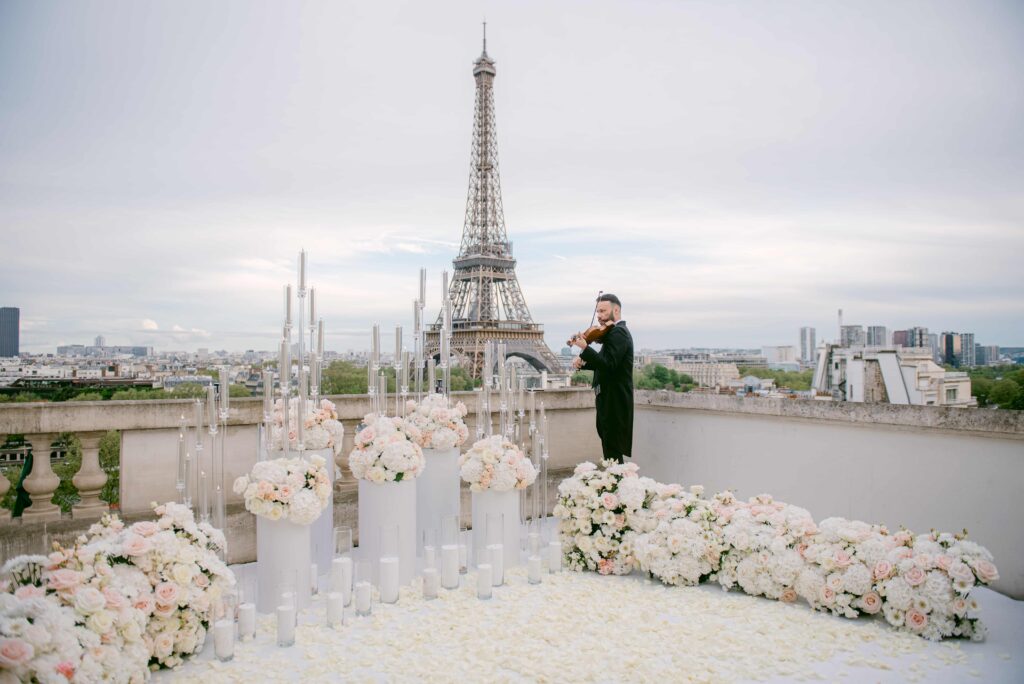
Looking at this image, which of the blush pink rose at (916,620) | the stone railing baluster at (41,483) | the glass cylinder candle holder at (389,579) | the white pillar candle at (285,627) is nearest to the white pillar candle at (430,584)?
the glass cylinder candle holder at (389,579)

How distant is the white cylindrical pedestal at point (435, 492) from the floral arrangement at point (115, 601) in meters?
1.64

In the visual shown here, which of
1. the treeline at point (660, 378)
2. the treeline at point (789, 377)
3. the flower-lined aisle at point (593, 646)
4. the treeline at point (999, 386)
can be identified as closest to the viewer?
the flower-lined aisle at point (593, 646)

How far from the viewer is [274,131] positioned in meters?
9.09

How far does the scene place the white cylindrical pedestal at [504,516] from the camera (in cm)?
485

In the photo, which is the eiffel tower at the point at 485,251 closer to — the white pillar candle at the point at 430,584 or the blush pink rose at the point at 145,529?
the white pillar candle at the point at 430,584

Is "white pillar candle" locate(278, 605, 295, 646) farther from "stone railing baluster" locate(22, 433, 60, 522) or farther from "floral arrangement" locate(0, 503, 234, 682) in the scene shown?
"stone railing baluster" locate(22, 433, 60, 522)

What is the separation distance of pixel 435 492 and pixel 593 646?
1.91 metres

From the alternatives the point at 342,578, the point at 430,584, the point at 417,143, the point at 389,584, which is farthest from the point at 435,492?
the point at 417,143

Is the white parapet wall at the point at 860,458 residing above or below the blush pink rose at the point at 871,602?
above

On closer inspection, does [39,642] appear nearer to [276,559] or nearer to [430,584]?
[276,559]

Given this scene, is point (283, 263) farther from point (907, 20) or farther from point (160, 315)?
point (907, 20)

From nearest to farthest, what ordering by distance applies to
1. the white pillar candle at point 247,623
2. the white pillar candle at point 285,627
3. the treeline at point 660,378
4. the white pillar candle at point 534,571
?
the white pillar candle at point 285,627
the white pillar candle at point 247,623
the white pillar candle at point 534,571
the treeline at point 660,378

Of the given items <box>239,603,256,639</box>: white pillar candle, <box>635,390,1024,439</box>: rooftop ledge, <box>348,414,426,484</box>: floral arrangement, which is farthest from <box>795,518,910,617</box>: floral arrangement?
<box>239,603,256,639</box>: white pillar candle

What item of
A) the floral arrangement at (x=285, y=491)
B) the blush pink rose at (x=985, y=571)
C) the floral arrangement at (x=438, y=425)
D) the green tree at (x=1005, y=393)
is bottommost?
the blush pink rose at (x=985, y=571)
